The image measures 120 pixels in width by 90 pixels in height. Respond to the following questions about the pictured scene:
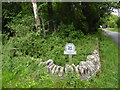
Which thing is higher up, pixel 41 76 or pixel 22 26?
pixel 22 26

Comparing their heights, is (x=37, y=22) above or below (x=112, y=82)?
above

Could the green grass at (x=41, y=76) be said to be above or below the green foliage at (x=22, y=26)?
below

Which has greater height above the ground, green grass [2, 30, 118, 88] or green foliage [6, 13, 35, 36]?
green foliage [6, 13, 35, 36]

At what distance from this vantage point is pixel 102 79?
2674mm

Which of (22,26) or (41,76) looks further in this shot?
(22,26)

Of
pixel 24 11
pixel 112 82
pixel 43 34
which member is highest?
pixel 24 11

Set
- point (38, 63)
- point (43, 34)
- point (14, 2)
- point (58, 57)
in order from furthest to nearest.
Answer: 1. point (14, 2)
2. point (43, 34)
3. point (58, 57)
4. point (38, 63)

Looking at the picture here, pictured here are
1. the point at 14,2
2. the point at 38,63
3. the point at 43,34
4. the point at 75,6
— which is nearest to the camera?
the point at 38,63

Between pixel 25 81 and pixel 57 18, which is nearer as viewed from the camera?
pixel 25 81

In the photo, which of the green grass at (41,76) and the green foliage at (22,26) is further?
the green foliage at (22,26)

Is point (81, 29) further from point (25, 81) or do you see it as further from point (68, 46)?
point (25, 81)

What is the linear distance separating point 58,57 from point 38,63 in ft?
2.38

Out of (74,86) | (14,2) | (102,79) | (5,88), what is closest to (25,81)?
(5,88)

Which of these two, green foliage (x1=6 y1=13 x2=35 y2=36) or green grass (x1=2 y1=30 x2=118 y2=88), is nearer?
green grass (x1=2 y1=30 x2=118 y2=88)
